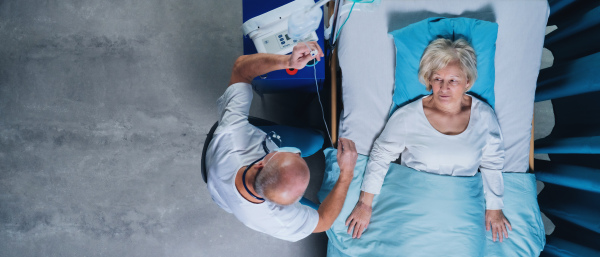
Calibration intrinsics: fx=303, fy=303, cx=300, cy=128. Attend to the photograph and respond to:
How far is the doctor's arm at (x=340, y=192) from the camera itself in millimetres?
1543

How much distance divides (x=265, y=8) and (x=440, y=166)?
A: 136 centimetres

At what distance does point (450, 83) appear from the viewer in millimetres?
1645

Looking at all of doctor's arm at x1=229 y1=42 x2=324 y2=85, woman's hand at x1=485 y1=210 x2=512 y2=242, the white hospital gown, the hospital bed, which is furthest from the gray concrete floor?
woman's hand at x1=485 y1=210 x2=512 y2=242

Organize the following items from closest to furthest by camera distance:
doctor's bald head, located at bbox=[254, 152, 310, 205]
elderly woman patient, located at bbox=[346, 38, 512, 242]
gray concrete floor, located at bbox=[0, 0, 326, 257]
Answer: doctor's bald head, located at bbox=[254, 152, 310, 205]
elderly woman patient, located at bbox=[346, 38, 512, 242]
gray concrete floor, located at bbox=[0, 0, 326, 257]

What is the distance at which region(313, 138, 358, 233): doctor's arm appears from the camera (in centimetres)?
154

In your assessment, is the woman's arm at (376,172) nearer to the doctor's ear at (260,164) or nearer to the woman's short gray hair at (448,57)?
the woman's short gray hair at (448,57)

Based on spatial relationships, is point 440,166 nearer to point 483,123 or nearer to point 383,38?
point 483,123

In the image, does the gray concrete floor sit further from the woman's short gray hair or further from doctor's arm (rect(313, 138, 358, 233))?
the woman's short gray hair

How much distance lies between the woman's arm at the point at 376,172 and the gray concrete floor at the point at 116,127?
0.64m

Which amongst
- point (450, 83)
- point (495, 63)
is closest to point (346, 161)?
point (450, 83)

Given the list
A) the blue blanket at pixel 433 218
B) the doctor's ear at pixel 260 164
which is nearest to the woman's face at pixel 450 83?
the blue blanket at pixel 433 218

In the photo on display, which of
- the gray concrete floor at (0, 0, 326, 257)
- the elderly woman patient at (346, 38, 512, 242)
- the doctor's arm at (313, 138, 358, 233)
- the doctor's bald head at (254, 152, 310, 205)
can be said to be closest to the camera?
the doctor's bald head at (254, 152, 310, 205)

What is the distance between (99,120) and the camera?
7.72 feet

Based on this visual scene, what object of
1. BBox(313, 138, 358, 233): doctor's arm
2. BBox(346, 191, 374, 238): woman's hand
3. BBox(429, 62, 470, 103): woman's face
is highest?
BBox(429, 62, 470, 103): woman's face
